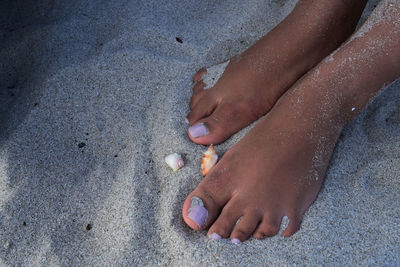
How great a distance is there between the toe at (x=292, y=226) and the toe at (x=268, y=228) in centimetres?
3

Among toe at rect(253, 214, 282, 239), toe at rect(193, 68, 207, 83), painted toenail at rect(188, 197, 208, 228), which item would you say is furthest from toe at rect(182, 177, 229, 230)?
toe at rect(193, 68, 207, 83)

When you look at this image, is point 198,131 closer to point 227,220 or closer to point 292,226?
Result: point 227,220

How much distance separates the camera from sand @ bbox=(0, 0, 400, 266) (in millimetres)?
993

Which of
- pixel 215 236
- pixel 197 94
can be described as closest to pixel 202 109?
pixel 197 94

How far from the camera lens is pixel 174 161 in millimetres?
1135

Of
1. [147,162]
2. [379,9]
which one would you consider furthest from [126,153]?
[379,9]

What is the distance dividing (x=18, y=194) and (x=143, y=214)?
381 mm

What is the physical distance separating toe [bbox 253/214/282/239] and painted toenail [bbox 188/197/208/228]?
0.49ft

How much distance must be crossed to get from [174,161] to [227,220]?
24 cm

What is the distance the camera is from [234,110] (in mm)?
1254

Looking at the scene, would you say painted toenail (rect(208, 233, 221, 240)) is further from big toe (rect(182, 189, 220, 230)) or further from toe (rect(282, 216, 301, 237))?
toe (rect(282, 216, 301, 237))

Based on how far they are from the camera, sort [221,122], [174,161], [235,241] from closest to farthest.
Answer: [235,241] → [174,161] → [221,122]

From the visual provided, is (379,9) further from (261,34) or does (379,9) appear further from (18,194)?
(18,194)

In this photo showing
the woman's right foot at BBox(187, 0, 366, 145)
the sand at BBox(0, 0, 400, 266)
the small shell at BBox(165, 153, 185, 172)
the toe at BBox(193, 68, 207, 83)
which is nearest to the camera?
the sand at BBox(0, 0, 400, 266)
